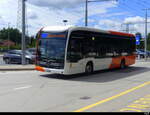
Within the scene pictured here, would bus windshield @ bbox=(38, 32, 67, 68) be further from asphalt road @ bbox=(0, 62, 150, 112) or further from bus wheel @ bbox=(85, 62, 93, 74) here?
asphalt road @ bbox=(0, 62, 150, 112)

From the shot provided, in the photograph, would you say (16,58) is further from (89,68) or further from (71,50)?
(71,50)

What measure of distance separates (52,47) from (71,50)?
1107 mm

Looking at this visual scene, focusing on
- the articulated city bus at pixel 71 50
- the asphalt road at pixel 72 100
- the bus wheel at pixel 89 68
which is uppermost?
the articulated city bus at pixel 71 50

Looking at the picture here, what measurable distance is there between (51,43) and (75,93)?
16.5 feet

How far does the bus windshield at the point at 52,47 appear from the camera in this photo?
1321 centimetres

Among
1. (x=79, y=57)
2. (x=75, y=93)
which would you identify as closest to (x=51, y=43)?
(x=79, y=57)

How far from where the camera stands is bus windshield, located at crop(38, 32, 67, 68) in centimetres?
1321

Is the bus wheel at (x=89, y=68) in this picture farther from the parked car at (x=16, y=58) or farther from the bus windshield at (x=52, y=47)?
the parked car at (x=16, y=58)

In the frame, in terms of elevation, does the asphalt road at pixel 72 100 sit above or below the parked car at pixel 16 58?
below

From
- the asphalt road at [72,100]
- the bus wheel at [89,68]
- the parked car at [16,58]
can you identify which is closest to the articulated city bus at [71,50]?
the bus wheel at [89,68]

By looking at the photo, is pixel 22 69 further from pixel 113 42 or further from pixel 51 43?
pixel 113 42

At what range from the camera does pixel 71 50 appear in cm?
1335

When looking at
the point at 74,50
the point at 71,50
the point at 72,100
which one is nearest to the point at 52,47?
the point at 71,50

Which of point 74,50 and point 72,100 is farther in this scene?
point 74,50
